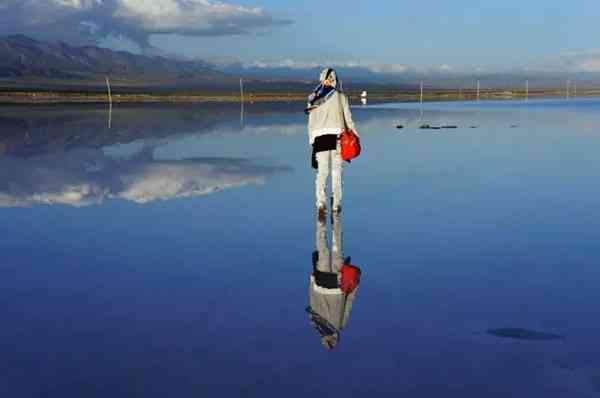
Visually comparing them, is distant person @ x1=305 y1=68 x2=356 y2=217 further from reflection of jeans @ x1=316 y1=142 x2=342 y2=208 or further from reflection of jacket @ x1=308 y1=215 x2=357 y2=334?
reflection of jacket @ x1=308 y1=215 x2=357 y2=334

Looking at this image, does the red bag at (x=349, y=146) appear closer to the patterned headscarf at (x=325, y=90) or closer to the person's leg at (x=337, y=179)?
the person's leg at (x=337, y=179)

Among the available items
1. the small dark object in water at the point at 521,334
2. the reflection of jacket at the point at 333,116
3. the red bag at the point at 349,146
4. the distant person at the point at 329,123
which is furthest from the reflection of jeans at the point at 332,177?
the small dark object in water at the point at 521,334

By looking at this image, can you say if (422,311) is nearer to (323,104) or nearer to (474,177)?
(323,104)

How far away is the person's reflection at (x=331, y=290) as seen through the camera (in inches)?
235

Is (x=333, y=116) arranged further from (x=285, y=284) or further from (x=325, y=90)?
(x=285, y=284)

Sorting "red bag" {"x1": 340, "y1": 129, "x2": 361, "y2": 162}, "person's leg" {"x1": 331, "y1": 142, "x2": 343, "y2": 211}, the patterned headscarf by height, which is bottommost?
"person's leg" {"x1": 331, "y1": 142, "x2": 343, "y2": 211}

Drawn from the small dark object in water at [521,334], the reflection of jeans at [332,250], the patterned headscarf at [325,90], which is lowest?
the reflection of jeans at [332,250]

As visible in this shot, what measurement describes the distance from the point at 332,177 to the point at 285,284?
16.5ft

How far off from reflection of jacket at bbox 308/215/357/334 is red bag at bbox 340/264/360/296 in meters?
0.05

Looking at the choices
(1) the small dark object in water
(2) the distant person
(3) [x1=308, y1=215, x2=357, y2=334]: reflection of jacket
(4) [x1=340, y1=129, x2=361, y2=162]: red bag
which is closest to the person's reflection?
(3) [x1=308, y1=215, x2=357, y2=334]: reflection of jacket

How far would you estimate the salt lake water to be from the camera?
4.91m

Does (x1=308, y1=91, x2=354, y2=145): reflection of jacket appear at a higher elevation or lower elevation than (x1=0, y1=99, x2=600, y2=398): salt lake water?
higher

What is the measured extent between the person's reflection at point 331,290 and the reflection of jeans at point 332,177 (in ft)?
7.32

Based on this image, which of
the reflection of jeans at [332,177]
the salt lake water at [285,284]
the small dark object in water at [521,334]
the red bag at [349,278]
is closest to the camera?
the salt lake water at [285,284]
